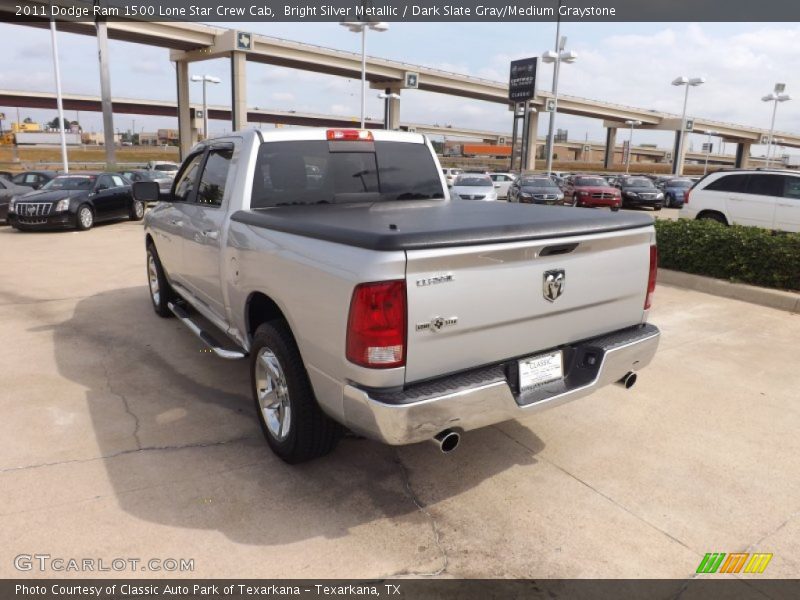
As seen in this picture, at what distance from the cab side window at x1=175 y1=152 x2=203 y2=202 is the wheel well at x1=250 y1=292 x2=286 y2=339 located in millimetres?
1849

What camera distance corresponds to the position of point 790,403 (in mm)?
4812

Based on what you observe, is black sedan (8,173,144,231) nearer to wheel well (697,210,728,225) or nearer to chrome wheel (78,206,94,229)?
chrome wheel (78,206,94,229)

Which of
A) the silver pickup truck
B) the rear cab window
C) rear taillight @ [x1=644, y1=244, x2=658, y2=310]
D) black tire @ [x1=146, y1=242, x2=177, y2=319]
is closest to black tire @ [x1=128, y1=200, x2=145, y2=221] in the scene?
black tire @ [x1=146, y1=242, x2=177, y2=319]

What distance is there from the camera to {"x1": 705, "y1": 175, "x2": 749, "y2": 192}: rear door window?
1318cm

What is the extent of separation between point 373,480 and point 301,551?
75cm

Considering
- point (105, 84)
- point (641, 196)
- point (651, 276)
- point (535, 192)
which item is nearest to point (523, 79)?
point (105, 84)

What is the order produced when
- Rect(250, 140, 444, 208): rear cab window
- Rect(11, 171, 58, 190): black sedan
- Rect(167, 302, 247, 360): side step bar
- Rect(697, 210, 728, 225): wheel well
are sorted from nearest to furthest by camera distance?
Rect(167, 302, 247, 360): side step bar
Rect(250, 140, 444, 208): rear cab window
Rect(697, 210, 728, 225): wheel well
Rect(11, 171, 58, 190): black sedan

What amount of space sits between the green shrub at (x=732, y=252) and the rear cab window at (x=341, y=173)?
578cm

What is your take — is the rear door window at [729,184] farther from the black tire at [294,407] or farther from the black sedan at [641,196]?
the black tire at [294,407]

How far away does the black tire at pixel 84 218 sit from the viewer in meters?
15.2

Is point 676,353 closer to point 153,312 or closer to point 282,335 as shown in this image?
point 282,335

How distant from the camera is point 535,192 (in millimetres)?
22500

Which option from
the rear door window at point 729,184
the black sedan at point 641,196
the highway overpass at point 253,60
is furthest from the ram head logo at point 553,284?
Answer: the highway overpass at point 253,60

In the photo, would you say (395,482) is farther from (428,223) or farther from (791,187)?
(791,187)
